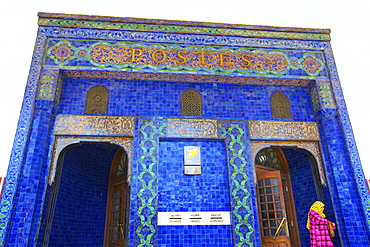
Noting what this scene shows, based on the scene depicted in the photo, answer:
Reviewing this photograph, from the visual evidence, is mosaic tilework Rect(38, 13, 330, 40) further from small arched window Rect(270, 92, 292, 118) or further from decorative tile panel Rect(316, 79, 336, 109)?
small arched window Rect(270, 92, 292, 118)

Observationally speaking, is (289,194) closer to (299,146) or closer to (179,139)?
(299,146)

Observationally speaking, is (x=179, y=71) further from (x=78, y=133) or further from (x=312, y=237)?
(x=312, y=237)

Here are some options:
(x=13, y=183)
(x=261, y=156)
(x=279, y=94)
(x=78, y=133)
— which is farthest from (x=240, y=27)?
(x=13, y=183)

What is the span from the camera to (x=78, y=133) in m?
6.78

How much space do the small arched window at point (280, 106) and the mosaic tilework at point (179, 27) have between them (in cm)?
152

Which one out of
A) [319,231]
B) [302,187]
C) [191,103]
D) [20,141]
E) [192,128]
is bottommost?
[319,231]

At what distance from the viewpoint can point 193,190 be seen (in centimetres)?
656

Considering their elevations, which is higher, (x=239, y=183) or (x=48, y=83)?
(x=48, y=83)

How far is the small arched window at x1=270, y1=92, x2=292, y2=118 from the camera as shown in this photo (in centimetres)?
759

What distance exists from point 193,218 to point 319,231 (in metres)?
2.48

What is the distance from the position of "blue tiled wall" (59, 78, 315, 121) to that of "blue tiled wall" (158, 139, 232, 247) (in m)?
0.83

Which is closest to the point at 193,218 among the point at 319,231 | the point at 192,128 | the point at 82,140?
the point at 192,128

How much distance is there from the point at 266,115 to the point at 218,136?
1.31m

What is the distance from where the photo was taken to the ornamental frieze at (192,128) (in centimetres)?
697
